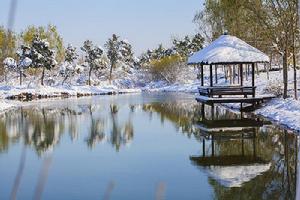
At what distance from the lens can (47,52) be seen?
2176 inches

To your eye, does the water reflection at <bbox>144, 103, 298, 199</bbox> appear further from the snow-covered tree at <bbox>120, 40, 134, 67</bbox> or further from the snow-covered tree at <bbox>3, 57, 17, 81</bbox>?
the snow-covered tree at <bbox>120, 40, 134, 67</bbox>

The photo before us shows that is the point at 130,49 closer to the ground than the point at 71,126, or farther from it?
farther from it

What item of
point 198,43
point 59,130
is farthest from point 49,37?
point 59,130

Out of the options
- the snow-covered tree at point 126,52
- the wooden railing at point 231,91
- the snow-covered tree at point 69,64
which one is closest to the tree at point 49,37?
the snow-covered tree at point 69,64

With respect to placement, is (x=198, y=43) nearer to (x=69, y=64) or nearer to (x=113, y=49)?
(x=113, y=49)

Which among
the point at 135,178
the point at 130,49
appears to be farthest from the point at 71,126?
the point at 130,49

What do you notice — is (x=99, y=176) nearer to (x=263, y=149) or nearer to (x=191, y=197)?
(x=191, y=197)

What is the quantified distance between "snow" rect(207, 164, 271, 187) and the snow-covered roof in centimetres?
1345

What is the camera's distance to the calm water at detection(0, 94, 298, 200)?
851 cm

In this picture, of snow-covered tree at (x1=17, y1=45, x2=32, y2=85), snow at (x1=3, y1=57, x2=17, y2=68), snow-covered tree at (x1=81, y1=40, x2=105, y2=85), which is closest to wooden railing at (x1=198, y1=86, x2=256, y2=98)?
snow-covered tree at (x1=17, y1=45, x2=32, y2=85)

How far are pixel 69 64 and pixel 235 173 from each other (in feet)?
193

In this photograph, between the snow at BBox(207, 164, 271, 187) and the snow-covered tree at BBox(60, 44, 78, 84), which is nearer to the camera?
the snow at BBox(207, 164, 271, 187)

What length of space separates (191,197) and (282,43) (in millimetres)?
18143

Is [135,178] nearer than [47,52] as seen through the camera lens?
Yes
